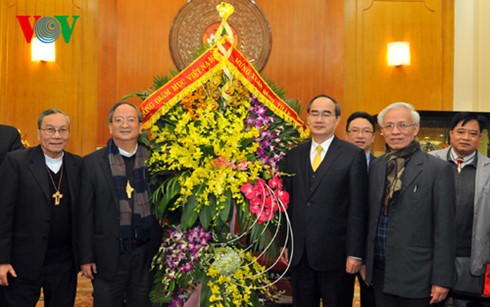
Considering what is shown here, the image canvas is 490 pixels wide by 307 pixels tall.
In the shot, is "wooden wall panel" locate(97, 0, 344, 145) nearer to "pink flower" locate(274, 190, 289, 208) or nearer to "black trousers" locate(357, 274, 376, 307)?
"black trousers" locate(357, 274, 376, 307)

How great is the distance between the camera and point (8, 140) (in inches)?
131

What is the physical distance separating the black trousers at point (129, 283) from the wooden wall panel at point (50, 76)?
3.87m

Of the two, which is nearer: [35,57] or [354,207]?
[354,207]

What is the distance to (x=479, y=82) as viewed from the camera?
6.15 m

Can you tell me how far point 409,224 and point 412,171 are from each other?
28cm

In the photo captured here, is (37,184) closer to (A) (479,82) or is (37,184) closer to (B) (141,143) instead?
(B) (141,143)

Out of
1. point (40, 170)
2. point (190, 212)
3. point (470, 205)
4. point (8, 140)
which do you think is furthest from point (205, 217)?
point (470, 205)

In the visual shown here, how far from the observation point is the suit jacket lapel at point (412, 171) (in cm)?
258

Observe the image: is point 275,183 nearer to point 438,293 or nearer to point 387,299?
point 387,299

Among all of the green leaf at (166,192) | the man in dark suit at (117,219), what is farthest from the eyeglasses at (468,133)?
the man in dark suit at (117,219)

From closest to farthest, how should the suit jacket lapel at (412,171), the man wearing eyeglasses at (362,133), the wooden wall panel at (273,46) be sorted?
the suit jacket lapel at (412,171) < the man wearing eyeglasses at (362,133) < the wooden wall panel at (273,46)

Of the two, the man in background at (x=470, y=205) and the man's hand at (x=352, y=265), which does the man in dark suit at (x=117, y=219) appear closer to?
the man's hand at (x=352, y=265)

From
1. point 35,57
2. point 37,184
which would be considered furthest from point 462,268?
point 35,57

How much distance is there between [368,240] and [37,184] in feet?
6.25
